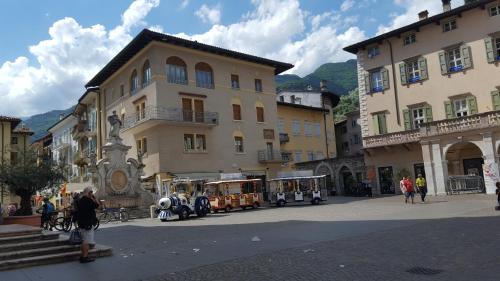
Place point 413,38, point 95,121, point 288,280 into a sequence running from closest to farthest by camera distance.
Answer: point 288,280, point 413,38, point 95,121

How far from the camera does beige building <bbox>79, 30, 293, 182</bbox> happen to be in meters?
34.3

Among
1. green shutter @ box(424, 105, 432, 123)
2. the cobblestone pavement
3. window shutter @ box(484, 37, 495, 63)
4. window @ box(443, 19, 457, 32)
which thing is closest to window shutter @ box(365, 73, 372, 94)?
green shutter @ box(424, 105, 432, 123)

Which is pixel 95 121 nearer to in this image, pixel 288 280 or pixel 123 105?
pixel 123 105

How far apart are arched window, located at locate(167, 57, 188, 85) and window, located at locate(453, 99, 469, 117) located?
66.8ft

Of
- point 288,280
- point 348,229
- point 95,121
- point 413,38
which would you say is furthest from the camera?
point 95,121

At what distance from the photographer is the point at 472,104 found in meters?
30.4

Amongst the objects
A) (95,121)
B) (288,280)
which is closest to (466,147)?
(288,280)

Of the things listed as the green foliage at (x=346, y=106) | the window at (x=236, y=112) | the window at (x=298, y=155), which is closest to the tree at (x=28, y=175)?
the window at (x=236, y=112)

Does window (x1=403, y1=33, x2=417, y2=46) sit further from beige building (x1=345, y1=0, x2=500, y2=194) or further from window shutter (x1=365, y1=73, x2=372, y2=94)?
window shutter (x1=365, y1=73, x2=372, y2=94)

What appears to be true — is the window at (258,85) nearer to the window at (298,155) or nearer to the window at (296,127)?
the window at (296,127)

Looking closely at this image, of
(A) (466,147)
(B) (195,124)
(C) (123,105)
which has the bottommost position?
(A) (466,147)

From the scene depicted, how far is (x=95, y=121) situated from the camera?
4703cm

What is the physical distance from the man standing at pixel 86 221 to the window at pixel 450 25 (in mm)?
29374

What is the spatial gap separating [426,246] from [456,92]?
24875 mm
